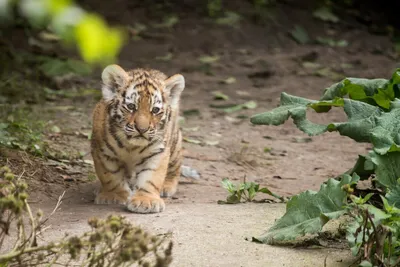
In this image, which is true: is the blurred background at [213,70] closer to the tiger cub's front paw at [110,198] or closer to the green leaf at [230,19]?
the green leaf at [230,19]

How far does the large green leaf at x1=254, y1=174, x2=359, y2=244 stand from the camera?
13.4ft

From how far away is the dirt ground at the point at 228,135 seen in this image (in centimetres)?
443

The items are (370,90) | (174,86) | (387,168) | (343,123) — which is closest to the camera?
(387,168)

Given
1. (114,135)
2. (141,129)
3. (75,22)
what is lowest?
(114,135)

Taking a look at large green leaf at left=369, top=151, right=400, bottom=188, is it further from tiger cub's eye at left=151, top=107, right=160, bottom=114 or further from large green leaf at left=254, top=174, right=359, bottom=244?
tiger cub's eye at left=151, top=107, right=160, bottom=114

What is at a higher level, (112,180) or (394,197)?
(394,197)

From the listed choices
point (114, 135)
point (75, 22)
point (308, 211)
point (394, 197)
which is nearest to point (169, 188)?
point (114, 135)

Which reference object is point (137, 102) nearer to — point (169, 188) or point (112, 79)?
point (112, 79)

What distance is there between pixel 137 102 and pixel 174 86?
0.50 meters

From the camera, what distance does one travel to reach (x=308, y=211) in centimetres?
423

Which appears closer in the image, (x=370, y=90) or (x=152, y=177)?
(x=370, y=90)

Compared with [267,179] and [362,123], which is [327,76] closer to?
[267,179]

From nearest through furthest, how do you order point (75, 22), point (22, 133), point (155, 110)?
point (75, 22)
point (155, 110)
point (22, 133)

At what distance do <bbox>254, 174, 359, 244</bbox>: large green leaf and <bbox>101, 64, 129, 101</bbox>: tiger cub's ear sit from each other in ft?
6.00
